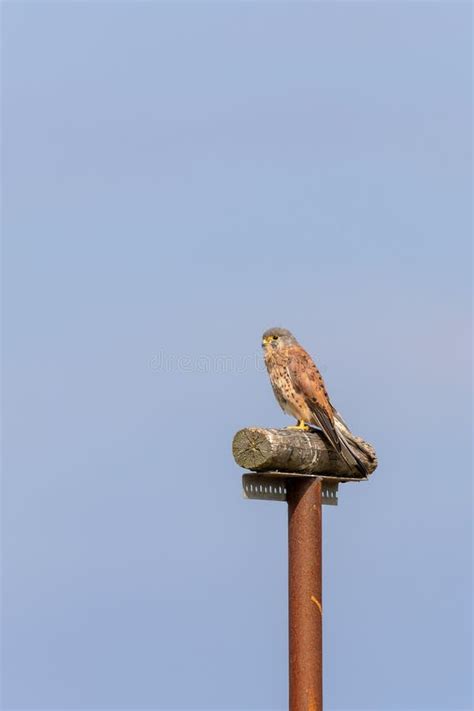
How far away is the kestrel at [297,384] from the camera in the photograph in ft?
29.8

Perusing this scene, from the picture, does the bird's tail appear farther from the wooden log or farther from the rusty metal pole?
the rusty metal pole

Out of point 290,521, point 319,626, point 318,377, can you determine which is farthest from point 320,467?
point 318,377

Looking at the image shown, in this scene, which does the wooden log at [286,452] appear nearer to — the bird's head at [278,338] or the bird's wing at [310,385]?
the bird's wing at [310,385]

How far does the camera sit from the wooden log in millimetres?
7703

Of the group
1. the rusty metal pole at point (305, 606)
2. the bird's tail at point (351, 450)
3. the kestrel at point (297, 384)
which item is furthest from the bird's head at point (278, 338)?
the rusty metal pole at point (305, 606)

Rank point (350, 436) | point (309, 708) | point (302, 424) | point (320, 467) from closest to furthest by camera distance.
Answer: point (309, 708), point (320, 467), point (350, 436), point (302, 424)

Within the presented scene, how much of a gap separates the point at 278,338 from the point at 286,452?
2.25 metres

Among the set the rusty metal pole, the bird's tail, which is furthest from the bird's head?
the rusty metal pole

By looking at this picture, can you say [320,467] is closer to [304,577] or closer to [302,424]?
[304,577]

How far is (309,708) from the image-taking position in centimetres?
753

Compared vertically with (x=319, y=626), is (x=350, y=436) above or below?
above

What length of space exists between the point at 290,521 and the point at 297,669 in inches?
32.4

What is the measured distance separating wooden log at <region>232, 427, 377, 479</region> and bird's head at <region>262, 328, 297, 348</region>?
1656 mm

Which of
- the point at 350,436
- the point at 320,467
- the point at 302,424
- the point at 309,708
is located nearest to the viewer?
the point at 309,708
